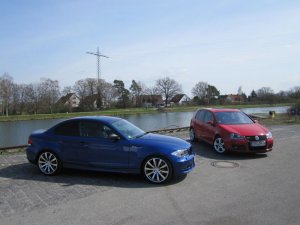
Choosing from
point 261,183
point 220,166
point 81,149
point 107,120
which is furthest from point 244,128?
point 81,149

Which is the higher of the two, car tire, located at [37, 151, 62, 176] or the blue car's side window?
the blue car's side window

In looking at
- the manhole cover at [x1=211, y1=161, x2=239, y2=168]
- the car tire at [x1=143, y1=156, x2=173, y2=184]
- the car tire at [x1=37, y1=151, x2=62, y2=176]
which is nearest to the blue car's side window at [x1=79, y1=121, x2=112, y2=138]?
the car tire at [x1=37, y1=151, x2=62, y2=176]

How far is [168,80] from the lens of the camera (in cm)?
11806

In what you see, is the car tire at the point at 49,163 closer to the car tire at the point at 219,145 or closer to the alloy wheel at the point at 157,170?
the alloy wheel at the point at 157,170

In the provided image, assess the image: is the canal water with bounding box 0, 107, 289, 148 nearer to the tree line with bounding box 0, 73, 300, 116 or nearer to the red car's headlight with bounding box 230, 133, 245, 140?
the red car's headlight with bounding box 230, 133, 245, 140

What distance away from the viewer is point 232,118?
11.7 metres

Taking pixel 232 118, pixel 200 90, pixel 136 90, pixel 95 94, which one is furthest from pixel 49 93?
pixel 232 118

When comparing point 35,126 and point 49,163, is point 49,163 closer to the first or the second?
point 49,163

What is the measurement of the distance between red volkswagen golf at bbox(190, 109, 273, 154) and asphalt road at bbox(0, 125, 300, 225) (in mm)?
1389

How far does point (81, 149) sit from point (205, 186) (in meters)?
2.98

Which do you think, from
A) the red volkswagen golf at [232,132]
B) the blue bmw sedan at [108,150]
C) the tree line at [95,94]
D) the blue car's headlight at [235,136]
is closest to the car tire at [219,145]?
the red volkswagen golf at [232,132]

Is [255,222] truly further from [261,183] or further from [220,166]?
[220,166]

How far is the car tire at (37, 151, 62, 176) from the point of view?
7.80m

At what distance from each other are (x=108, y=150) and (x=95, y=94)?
287 ft
